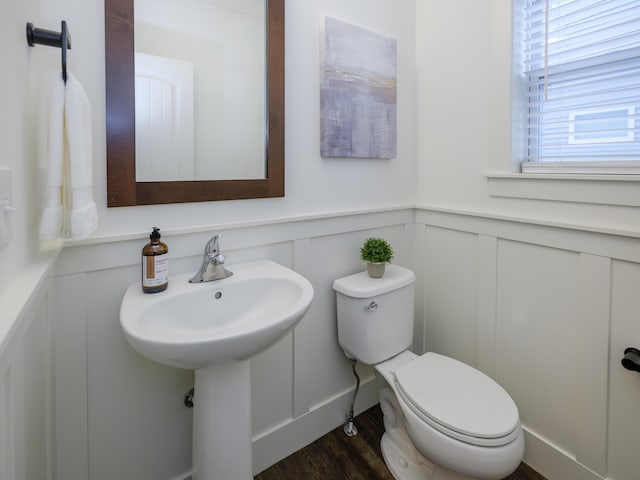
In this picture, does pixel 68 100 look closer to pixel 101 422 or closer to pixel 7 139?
pixel 7 139

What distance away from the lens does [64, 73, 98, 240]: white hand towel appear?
2.79 feet

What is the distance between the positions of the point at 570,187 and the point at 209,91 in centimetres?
133

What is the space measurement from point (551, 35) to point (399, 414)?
5.32 feet

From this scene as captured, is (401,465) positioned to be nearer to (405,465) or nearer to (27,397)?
(405,465)

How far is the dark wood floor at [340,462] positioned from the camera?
4.77 feet

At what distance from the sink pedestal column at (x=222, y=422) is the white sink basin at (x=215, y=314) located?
0.15 metres

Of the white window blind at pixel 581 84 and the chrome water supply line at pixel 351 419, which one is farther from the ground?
the white window blind at pixel 581 84

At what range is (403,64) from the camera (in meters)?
1.81

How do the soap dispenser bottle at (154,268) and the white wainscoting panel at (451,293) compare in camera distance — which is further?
the white wainscoting panel at (451,293)

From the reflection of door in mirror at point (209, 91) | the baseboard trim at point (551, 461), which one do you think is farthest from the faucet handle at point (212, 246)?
the baseboard trim at point (551, 461)

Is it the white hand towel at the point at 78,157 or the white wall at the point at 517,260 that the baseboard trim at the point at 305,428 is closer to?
the white wall at the point at 517,260

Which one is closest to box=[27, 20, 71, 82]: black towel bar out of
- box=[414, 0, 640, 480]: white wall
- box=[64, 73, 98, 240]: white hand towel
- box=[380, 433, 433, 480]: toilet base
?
box=[64, 73, 98, 240]: white hand towel

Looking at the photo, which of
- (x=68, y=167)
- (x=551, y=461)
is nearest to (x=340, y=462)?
(x=551, y=461)

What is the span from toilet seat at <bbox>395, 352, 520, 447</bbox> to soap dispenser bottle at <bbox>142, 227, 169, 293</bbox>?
0.90 metres
